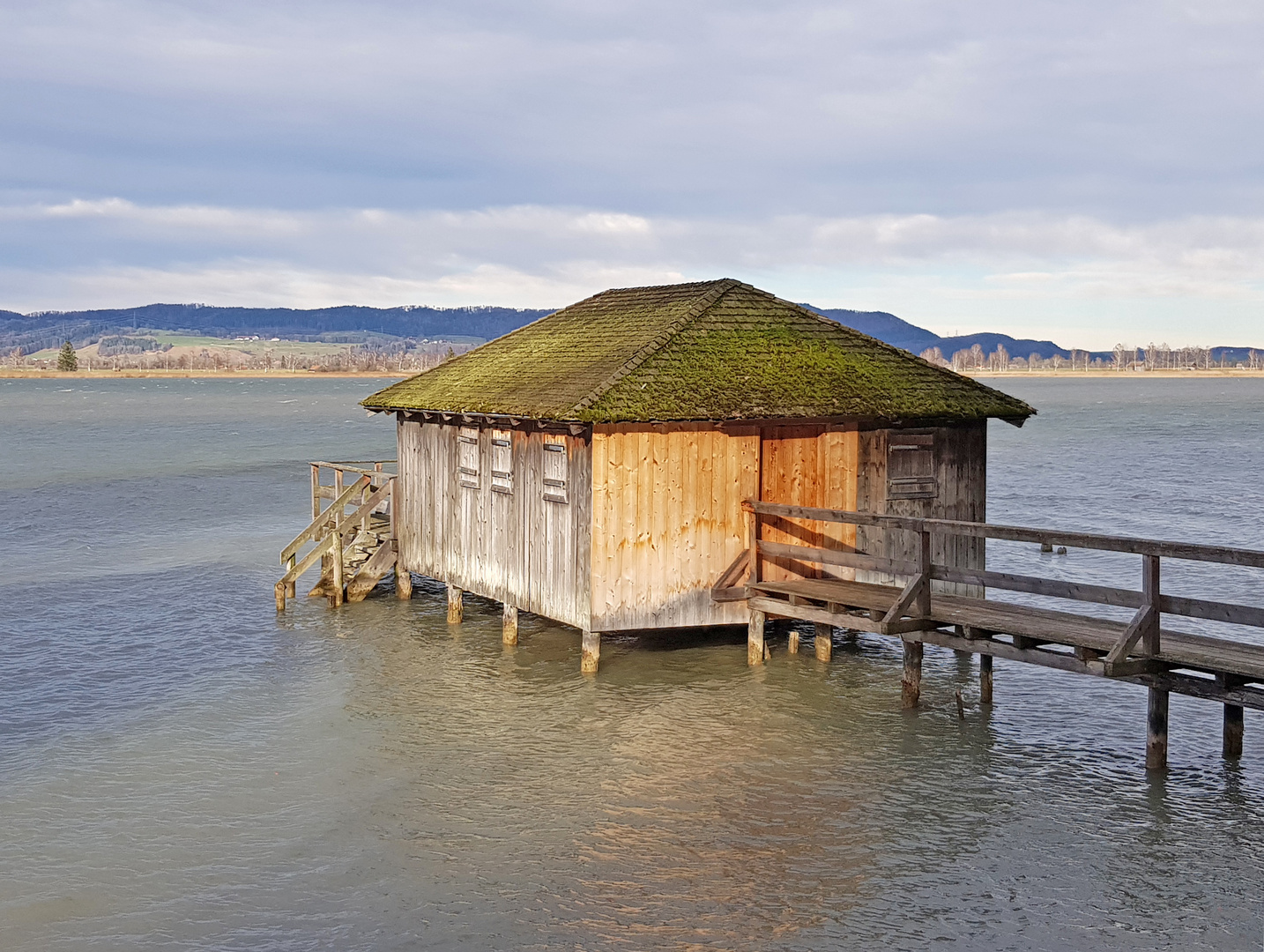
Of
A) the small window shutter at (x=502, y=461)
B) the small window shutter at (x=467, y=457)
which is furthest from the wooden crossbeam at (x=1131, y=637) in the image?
the small window shutter at (x=467, y=457)

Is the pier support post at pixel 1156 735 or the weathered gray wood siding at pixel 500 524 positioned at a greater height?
the weathered gray wood siding at pixel 500 524

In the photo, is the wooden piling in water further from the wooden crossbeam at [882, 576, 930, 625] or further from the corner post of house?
the wooden crossbeam at [882, 576, 930, 625]

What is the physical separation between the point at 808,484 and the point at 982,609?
423 centimetres

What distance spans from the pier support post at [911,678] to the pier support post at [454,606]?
927 centimetres

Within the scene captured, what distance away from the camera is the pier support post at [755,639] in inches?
755

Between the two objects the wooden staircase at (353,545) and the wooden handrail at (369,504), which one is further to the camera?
the wooden staircase at (353,545)

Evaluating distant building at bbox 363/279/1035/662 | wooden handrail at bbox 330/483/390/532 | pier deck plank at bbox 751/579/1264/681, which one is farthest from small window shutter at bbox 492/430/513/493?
wooden handrail at bbox 330/483/390/532

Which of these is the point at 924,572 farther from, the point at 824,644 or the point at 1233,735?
the point at 824,644

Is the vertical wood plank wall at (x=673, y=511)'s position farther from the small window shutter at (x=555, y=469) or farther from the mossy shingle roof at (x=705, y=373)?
the mossy shingle roof at (x=705, y=373)

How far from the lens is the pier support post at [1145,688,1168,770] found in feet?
47.5

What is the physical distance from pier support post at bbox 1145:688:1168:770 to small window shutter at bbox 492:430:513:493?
1020 cm

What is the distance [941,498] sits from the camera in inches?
808

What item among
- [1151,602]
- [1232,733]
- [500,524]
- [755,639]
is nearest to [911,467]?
[755,639]

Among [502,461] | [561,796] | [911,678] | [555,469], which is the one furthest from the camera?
[502,461]
